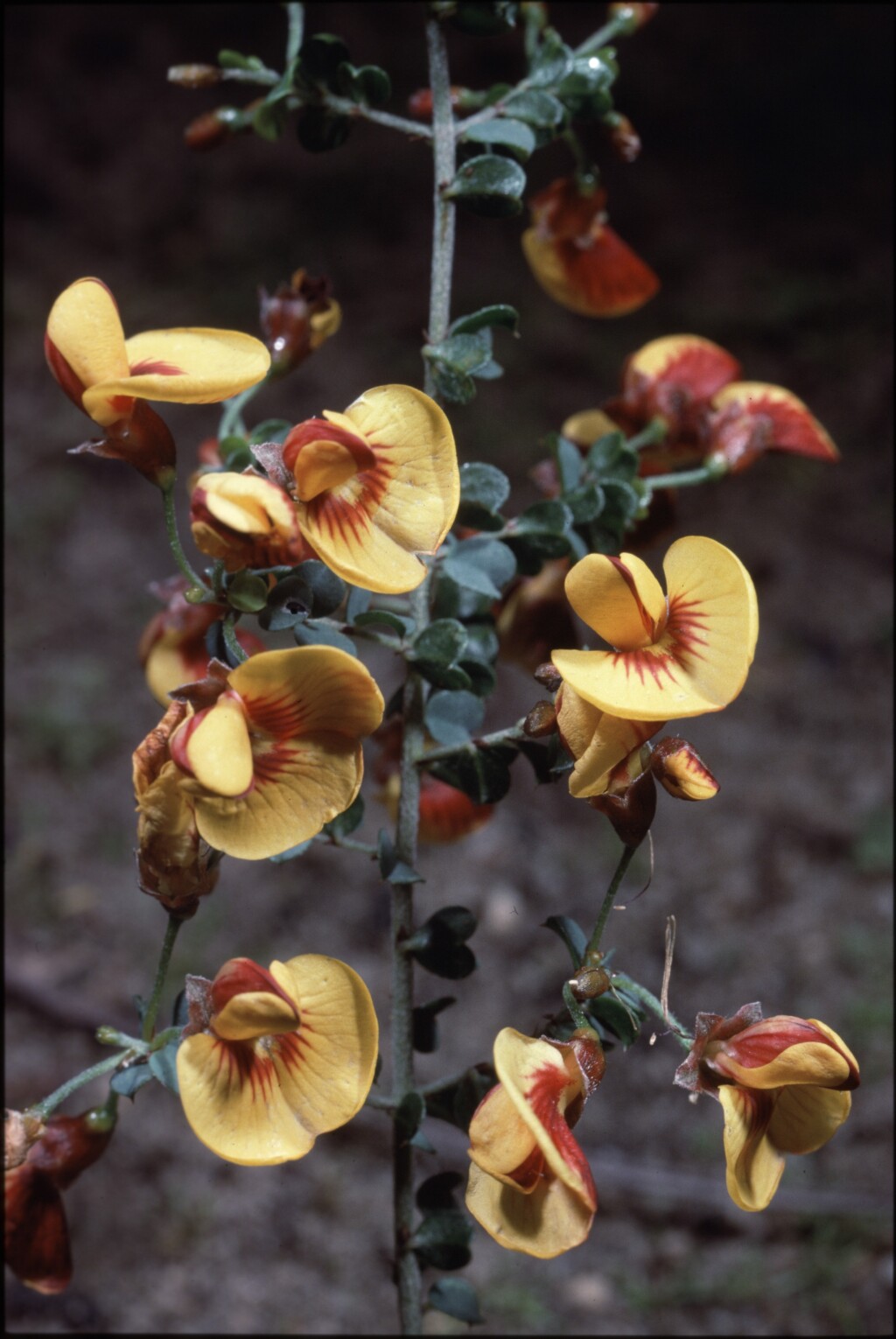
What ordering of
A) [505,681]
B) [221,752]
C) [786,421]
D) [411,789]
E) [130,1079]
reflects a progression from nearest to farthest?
[221,752]
[130,1079]
[411,789]
[786,421]
[505,681]

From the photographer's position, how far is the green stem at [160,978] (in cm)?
50

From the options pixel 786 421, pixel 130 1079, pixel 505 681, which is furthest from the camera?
pixel 505 681

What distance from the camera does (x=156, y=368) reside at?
52 cm

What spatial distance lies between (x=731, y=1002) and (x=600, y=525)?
2.94 feet

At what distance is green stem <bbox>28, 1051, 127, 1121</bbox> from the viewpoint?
20.0 inches

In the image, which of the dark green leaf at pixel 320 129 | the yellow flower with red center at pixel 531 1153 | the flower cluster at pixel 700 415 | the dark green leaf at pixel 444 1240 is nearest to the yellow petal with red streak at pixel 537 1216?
the yellow flower with red center at pixel 531 1153

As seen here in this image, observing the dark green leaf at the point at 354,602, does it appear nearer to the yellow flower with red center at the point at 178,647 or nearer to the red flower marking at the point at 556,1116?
the yellow flower with red center at the point at 178,647

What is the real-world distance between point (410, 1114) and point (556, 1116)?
0.54ft

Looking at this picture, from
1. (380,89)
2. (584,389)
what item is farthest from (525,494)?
(380,89)

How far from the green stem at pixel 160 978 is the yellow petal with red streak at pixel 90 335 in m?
0.23

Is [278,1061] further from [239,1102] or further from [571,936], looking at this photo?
[571,936]

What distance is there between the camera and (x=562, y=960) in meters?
1.46

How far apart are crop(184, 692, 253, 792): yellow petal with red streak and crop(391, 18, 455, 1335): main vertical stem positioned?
180 mm

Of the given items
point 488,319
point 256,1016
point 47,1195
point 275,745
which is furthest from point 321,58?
point 47,1195
